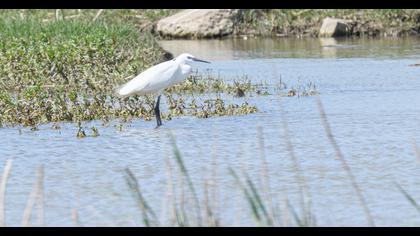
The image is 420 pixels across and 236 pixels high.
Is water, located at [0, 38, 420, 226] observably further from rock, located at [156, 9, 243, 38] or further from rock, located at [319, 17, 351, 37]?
rock, located at [156, 9, 243, 38]

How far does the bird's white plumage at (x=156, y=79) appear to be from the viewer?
35.8 feet

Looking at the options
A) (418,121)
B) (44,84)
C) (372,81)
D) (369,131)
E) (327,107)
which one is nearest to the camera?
(369,131)

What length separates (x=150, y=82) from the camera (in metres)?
10.9

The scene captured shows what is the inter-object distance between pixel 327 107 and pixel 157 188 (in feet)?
16.8

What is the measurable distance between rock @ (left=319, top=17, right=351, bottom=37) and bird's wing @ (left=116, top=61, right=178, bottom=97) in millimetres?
14434

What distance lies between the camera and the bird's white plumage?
10898mm

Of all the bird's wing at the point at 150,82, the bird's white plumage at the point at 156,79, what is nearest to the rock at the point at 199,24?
the bird's white plumage at the point at 156,79

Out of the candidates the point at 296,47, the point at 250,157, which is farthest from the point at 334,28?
the point at 250,157

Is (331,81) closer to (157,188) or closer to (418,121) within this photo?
(418,121)

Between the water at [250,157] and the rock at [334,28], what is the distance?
10.1m

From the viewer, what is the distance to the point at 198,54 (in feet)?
69.9

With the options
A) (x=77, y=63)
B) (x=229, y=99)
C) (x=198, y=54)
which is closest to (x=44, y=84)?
(x=77, y=63)

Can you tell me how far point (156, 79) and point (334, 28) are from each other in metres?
Result: 14.6

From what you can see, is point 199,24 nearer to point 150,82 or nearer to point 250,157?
point 150,82
